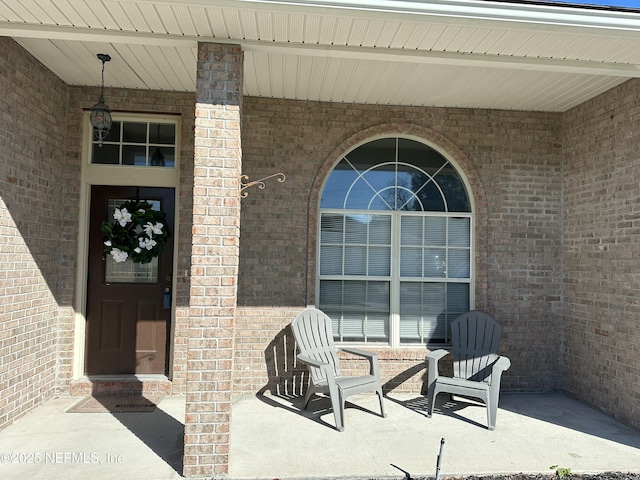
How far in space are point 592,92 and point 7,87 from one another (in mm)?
5583

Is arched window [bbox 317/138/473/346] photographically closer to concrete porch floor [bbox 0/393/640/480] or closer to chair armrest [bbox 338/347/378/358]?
chair armrest [bbox 338/347/378/358]

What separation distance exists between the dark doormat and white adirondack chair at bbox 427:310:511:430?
2.79 m

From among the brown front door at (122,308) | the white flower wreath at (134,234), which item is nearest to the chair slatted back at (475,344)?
the brown front door at (122,308)

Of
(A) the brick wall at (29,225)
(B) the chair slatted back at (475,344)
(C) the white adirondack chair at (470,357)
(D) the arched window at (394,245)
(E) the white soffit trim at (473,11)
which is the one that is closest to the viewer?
(E) the white soffit trim at (473,11)

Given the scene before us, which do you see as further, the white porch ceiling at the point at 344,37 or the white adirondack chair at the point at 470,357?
the white adirondack chair at the point at 470,357

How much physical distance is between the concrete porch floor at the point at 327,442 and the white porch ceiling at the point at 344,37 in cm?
309

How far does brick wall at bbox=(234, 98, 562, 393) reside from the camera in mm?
4957

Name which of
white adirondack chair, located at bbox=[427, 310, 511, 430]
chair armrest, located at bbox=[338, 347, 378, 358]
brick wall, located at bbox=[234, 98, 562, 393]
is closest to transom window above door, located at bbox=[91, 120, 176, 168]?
brick wall, located at bbox=[234, 98, 562, 393]

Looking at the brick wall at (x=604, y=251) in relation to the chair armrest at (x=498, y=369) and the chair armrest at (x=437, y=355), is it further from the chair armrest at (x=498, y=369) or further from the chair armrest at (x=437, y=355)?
the chair armrest at (x=437, y=355)

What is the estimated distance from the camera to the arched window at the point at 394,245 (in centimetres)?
518

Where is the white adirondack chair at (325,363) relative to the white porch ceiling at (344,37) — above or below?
below

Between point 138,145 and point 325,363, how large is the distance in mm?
3122

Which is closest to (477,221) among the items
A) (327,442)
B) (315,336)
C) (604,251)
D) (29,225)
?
(604,251)

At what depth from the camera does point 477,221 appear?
17.2 ft
